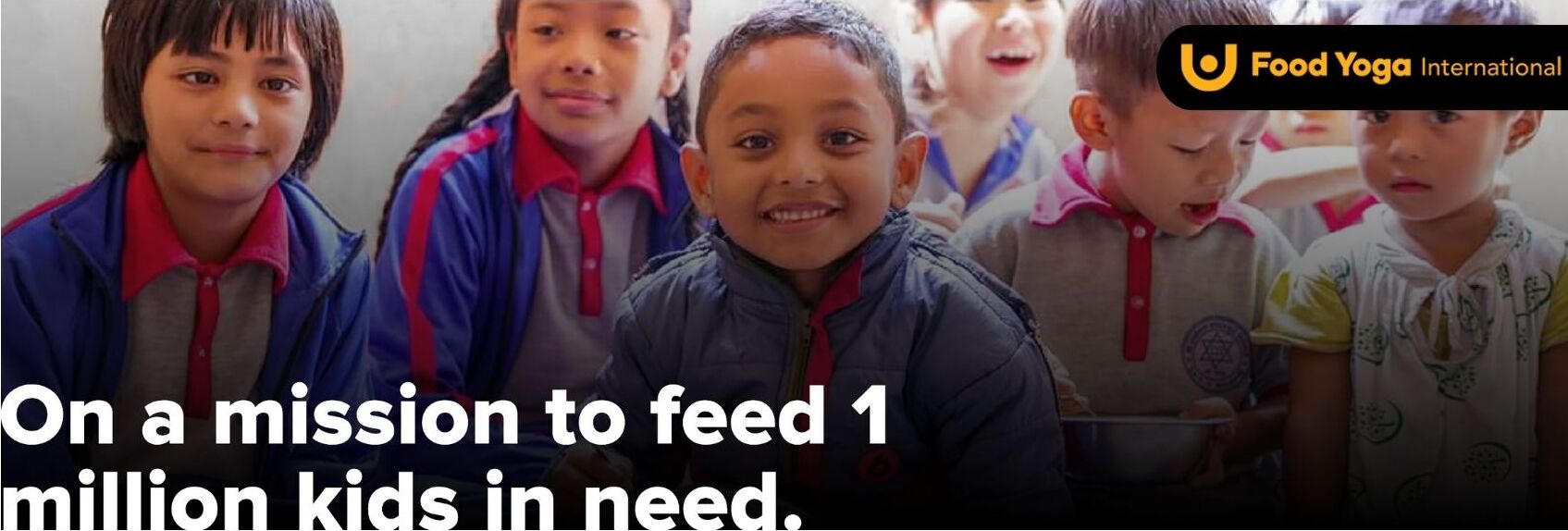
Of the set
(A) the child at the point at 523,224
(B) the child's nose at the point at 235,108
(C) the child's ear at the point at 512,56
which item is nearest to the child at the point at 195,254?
(B) the child's nose at the point at 235,108

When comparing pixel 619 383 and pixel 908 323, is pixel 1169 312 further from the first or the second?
pixel 619 383

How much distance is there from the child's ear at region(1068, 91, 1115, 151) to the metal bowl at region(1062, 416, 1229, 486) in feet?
1.60

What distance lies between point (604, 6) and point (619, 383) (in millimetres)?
664

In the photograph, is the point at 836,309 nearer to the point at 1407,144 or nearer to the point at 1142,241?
the point at 1142,241

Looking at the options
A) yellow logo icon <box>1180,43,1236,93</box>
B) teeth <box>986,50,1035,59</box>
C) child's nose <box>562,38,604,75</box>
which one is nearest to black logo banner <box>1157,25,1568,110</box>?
yellow logo icon <box>1180,43,1236,93</box>

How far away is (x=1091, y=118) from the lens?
2.79 m

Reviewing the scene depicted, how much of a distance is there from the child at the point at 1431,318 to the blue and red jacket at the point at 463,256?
116 centimetres

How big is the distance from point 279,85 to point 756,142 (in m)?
0.86

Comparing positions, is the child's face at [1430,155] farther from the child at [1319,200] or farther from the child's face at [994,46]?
the child's face at [994,46]

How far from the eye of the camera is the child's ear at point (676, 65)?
280 cm

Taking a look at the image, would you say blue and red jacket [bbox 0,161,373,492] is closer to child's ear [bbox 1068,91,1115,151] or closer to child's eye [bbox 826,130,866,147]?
child's eye [bbox 826,130,866,147]

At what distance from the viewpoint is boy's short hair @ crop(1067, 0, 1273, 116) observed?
2.76 metres

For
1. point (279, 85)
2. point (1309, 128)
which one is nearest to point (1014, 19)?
point (1309, 128)

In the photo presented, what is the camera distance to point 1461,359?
9.14 ft
